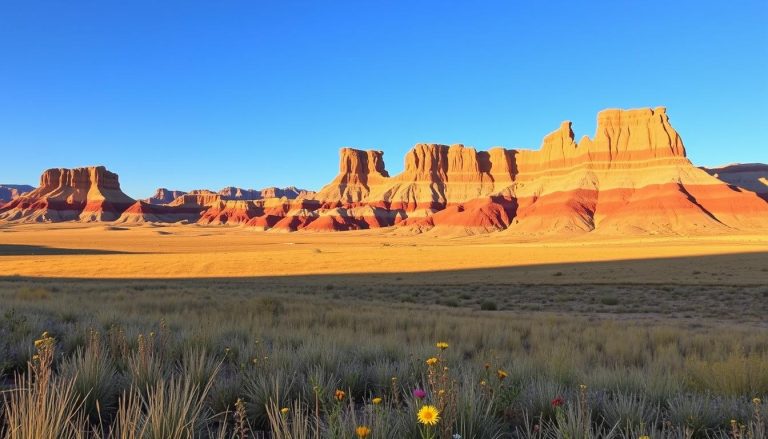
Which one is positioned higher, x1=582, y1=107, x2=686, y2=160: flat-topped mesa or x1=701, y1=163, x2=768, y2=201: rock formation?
x1=582, y1=107, x2=686, y2=160: flat-topped mesa

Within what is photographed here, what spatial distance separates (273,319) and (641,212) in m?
128

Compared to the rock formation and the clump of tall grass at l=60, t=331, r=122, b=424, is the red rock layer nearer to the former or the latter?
the rock formation

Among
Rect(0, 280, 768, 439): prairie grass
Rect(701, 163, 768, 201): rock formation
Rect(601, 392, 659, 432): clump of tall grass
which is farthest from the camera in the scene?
Rect(701, 163, 768, 201): rock formation

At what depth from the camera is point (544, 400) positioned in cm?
408

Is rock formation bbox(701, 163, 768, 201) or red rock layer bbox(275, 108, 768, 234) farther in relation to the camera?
rock formation bbox(701, 163, 768, 201)

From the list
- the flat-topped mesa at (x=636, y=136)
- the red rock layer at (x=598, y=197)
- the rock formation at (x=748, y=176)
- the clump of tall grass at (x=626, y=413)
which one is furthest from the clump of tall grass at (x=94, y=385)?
the rock formation at (x=748, y=176)

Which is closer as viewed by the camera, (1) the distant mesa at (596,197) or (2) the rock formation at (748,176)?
(1) the distant mesa at (596,197)

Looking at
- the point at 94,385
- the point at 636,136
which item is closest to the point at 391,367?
the point at 94,385

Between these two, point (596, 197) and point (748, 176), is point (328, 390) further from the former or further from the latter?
point (748, 176)

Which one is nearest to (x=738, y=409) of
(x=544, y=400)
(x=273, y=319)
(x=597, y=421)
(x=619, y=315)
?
(x=597, y=421)

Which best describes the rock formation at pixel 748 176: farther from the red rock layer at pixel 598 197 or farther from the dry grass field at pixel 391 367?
the dry grass field at pixel 391 367

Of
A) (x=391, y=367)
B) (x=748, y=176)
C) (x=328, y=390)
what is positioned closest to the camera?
(x=328, y=390)

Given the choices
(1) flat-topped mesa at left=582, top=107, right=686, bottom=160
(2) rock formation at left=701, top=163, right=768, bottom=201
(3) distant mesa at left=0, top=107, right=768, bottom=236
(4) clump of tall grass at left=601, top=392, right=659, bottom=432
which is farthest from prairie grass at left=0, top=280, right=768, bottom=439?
(2) rock formation at left=701, top=163, right=768, bottom=201

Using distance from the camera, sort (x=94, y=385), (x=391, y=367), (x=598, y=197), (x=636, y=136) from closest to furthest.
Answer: (x=94, y=385), (x=391, y=367), (x=598, y=197), (x=636, y=136)
